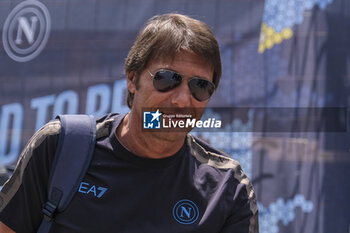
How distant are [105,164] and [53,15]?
1.78m

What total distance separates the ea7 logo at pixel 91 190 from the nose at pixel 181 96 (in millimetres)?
363

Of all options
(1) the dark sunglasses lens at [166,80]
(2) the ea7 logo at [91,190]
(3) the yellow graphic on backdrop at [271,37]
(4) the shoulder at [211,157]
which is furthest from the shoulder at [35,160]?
(3) the yellow graphic on backdrop at [271,37]

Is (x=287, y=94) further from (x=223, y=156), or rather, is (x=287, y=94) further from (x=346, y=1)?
(x=223, y=156)

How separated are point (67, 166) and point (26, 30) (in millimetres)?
1853

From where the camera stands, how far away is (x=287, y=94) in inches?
104

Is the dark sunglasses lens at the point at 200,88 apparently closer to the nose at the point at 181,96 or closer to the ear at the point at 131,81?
the nose at the point at 181,96

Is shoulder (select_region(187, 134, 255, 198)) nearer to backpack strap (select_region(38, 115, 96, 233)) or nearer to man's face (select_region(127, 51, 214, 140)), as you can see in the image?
man's face (select_region(127, 51, 214, 140))

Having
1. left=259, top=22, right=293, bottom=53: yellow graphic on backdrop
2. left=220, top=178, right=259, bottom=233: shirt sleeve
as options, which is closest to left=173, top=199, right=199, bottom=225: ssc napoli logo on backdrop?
left=220, top=178, right=259, bottom=233: shirt sleeve

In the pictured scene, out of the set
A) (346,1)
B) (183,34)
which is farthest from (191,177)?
(346,1)

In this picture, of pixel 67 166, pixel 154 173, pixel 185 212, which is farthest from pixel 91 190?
pixel 185 212

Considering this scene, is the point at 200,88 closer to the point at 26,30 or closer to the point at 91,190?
the point at 91,190

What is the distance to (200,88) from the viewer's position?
4.73 feet

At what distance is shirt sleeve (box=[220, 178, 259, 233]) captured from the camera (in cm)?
148

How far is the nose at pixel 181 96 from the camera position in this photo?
1.40 meters
